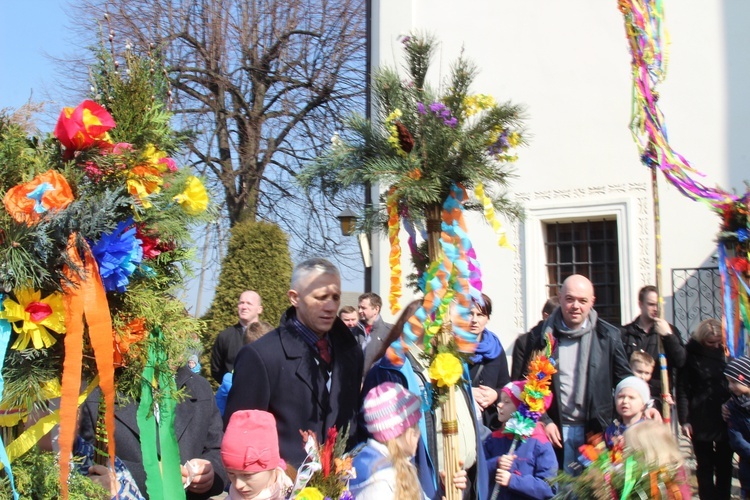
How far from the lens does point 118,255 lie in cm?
255

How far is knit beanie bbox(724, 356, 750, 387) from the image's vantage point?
200 inches

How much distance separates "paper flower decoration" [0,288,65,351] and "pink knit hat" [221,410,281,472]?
748mm

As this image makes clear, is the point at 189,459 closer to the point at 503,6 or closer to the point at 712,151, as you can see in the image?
the point at 712,151

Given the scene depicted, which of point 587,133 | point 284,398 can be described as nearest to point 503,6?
point 587,133

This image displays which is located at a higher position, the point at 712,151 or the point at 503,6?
the point at 503,6

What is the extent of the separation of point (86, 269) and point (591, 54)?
27.5ft

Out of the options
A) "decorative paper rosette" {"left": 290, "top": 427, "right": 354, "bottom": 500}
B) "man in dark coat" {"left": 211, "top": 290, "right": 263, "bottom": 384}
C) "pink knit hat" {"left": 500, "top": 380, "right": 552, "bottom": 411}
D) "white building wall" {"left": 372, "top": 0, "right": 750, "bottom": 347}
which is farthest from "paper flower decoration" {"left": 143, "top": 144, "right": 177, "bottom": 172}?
"white building wall" {"left": 372, "top": 0, "right": 750, "bottom": 347}

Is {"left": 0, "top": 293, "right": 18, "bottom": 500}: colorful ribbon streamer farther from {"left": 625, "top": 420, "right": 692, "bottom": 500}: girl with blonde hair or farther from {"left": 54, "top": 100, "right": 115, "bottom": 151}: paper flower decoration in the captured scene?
{"left": 625, "top": 420, "right": 692, "bottom": 500}: girl with blonde hair

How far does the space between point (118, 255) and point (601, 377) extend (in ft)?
9.97

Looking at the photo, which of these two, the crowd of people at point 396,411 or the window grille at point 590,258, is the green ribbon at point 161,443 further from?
the window grille at point 590,258

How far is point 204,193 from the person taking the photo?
9.28 feet

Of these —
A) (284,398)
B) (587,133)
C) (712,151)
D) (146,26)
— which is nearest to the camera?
→ (284,398)

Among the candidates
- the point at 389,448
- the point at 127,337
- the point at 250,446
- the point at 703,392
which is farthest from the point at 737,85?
the point at 127,337

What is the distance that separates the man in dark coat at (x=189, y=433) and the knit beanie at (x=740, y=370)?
3.30 meters
